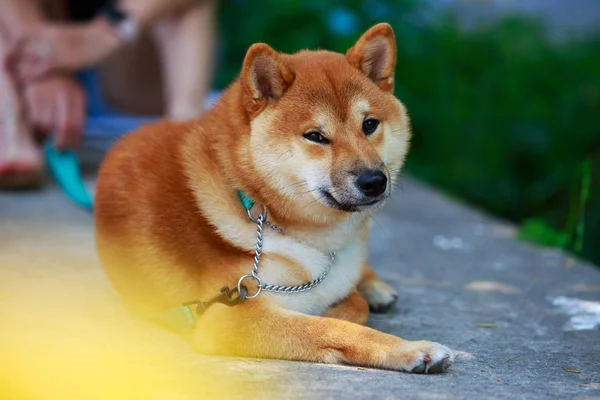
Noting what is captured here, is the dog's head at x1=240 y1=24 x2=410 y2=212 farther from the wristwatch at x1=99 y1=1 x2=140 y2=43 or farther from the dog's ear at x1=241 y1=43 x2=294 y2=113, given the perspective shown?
the wristwatch at x1=99 y1=1 x2=140 y2=43

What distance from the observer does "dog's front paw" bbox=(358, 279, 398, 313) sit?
3.02 metres

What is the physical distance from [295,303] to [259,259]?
184 millimetres

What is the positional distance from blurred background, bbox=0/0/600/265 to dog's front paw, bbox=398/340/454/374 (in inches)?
131

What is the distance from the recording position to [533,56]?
21.7ft

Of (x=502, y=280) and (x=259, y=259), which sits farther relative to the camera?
(x=502, y=280)

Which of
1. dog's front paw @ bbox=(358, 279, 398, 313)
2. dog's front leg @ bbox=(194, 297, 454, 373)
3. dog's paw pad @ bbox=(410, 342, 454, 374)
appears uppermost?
dog's paw pad @ bbox=(410, 342, 454, 374)

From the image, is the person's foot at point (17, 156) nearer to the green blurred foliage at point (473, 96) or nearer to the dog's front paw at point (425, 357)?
the green blurred foliage at point (473, 96)

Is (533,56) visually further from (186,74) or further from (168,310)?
(168,310)

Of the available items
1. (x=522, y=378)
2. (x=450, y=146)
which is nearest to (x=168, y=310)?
(x=522, y=378)

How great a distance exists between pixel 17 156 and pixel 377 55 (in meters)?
2.79

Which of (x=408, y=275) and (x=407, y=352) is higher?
(x=407, y=352)

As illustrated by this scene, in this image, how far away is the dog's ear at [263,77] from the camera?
252 centimetres

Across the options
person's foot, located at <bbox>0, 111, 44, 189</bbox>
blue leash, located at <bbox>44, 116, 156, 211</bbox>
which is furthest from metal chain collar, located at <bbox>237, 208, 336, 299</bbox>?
person's foot, located at <bbox>0, 111, 44, 189</bbox>

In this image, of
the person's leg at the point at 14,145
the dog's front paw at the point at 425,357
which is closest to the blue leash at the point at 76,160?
the person's leg at the point at 14,145
